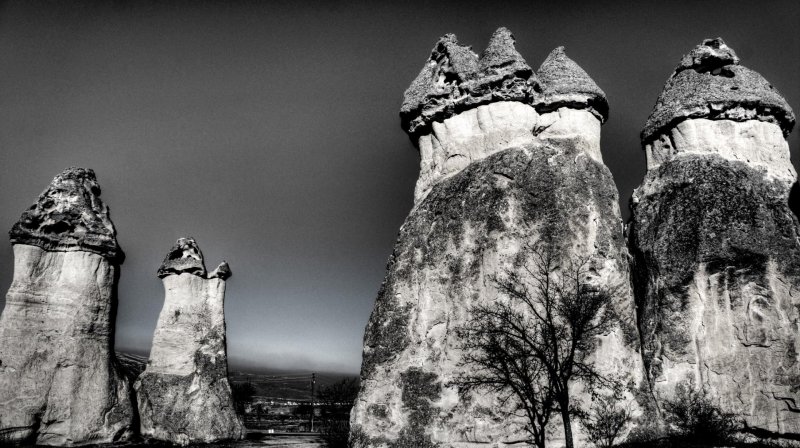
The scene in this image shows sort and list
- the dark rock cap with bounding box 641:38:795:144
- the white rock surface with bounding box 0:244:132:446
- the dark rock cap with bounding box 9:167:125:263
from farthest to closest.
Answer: the dark rock cap with bounding box 641:38:795:144 → the dark rock cap with bounding box 9:167:125:263 → the white rock surface with bounding box 0:244:132:446

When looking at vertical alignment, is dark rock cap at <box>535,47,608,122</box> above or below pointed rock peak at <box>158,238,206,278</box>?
above

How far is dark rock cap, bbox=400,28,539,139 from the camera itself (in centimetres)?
1862

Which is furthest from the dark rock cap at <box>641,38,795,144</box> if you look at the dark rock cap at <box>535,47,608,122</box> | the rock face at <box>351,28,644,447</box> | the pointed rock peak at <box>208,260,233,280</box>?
the pointed rock peak at <box>208,260,233,280</box>

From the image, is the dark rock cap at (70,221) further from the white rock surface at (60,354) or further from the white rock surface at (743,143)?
the white rock surface at (743,143)

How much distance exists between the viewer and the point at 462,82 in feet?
63.2

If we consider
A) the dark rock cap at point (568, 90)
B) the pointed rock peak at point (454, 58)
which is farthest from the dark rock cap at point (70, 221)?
the dark rock cap at point (568, 90)

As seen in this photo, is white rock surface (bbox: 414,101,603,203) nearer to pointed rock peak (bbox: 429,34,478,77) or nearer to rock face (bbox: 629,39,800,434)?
pointed rock peak (bbox: 429,34,478,77)

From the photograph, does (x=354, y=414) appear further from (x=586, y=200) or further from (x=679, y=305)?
(x=679, y=305)

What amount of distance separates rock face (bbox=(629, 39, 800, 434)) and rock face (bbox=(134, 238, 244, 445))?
14.4 meters

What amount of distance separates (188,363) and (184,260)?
157 inches

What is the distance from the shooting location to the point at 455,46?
20.4 meters

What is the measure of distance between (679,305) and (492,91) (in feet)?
28.7

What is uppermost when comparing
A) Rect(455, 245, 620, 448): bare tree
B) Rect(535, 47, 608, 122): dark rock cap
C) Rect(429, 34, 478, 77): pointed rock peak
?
Rect(429, 34, 478, 77): pointed rock peak

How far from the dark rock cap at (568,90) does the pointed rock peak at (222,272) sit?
1319cm
